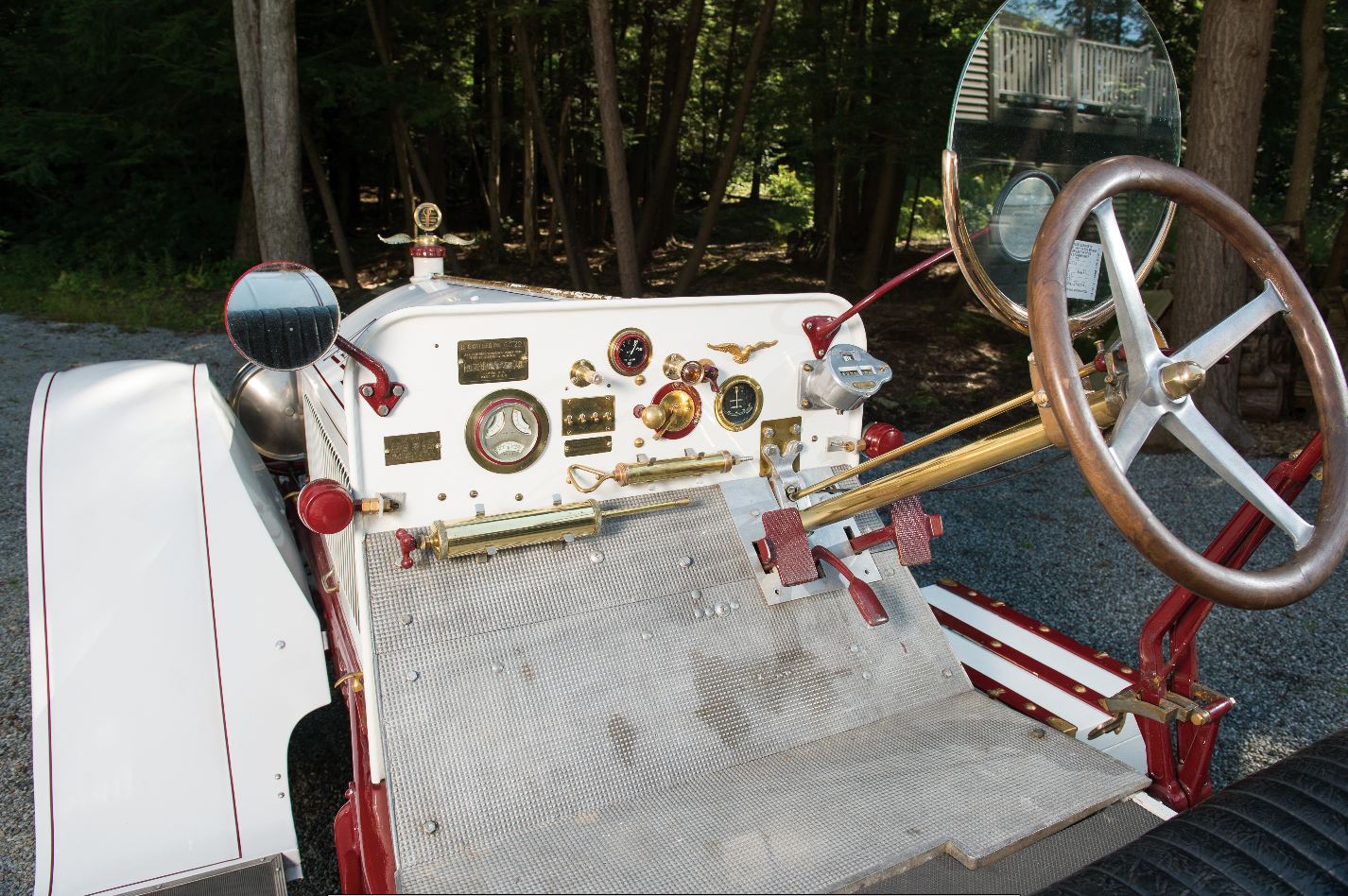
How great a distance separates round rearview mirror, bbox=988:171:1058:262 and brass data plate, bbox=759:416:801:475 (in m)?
1.11

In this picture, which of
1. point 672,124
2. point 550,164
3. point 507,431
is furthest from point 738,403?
point 672,124

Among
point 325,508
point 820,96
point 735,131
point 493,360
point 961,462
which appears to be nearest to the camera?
point 961,462

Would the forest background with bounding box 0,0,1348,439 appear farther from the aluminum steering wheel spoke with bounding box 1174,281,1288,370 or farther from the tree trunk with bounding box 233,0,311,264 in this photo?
the aluminum steering wheel spoke with bounding box 1174,281,1288,370

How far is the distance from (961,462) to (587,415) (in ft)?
4.22

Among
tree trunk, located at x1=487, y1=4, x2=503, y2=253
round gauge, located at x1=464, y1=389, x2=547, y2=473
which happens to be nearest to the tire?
round gauge, located at x1=464, y1=389, x2=547, y2=473

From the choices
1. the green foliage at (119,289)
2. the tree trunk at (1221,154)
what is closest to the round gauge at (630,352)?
the tree trunk at (1221,154)

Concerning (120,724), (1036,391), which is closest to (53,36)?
(120,724)

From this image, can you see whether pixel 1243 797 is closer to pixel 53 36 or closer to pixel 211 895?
pixel 211 895

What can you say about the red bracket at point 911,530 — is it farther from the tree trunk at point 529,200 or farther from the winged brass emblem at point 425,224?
the tree trunk at point 529,200

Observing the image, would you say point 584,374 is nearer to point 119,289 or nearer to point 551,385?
point 551,385

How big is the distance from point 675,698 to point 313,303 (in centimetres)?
155

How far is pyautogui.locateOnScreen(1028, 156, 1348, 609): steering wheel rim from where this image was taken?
5.48 feet

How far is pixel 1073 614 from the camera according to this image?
200 inches

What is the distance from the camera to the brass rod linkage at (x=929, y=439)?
7.21 feet
